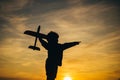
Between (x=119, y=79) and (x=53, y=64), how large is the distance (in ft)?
53.2

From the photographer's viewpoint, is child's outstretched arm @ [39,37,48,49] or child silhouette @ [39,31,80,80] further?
child's outstretched arm @ [39,37,48,49]

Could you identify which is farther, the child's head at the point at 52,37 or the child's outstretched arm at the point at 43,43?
the child's outstretched arm at the point at 43,43

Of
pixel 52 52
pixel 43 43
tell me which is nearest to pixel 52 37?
pixel 43 43

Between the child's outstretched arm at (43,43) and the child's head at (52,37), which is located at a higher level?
the child's head at (52,37)

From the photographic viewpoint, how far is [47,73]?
76.5 feet

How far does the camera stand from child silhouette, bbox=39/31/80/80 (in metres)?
23.3

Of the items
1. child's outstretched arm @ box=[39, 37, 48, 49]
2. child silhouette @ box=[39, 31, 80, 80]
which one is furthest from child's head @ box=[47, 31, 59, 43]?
child's outstretched arm @ box=[39, 37, 48, 49]

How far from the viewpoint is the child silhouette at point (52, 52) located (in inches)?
918

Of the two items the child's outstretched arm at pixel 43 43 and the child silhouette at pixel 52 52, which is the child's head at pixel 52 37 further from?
the child's outstretched arm at pixel 43 43

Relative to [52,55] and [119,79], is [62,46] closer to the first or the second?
[52,55]

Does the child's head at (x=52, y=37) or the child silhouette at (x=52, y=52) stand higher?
the child's head at (x=52, y=37)

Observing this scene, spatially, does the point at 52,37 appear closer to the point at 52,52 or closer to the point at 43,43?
the point at 43,43

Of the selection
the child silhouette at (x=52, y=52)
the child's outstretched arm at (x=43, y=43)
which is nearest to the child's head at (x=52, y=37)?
the child silhouette at (x=52, y=52)

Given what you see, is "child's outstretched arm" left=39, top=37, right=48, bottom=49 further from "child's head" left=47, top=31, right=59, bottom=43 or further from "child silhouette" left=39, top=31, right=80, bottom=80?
"child's head" left=47, top=31, right=59, bottom=43
